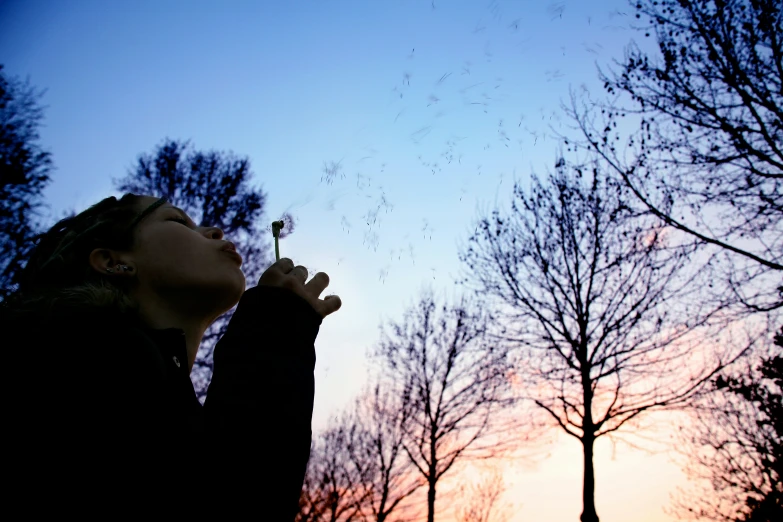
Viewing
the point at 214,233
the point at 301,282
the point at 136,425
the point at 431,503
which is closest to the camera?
the point at 136,425

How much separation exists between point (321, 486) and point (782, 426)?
59.7 feet

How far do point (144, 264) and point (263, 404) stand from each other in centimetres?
74

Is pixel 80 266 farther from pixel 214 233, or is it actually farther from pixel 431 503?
pixel 431 503

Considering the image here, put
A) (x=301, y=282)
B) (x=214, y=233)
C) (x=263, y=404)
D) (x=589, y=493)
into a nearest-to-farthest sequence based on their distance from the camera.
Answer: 1. (x=263, y=404)
2. (x=301, y=282)
3. (x=214, y=233)
4. (x=589, y=493)

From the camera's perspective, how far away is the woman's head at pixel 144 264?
179cm

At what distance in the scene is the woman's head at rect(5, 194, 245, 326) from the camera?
70.5 inches

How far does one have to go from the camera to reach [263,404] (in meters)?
1.42

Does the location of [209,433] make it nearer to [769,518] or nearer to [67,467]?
[67,467]

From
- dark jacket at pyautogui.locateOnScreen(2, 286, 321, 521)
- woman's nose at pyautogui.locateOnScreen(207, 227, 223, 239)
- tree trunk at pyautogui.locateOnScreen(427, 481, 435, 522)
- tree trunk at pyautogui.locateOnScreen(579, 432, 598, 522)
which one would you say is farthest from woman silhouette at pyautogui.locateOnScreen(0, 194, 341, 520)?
tree trunk at pyautogui.locateOnScreen(427, 481, 435, 522)

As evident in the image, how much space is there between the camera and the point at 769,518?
1945 centimetres

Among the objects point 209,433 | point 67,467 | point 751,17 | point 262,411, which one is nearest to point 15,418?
point 67,467

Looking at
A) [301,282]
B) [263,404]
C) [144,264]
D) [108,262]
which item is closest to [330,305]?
[301,282]

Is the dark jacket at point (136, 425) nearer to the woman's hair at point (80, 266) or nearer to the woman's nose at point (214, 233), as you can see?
the woman's hair at point (80, 266)

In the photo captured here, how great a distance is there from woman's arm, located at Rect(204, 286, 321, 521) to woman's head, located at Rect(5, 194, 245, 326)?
7.6 inches
